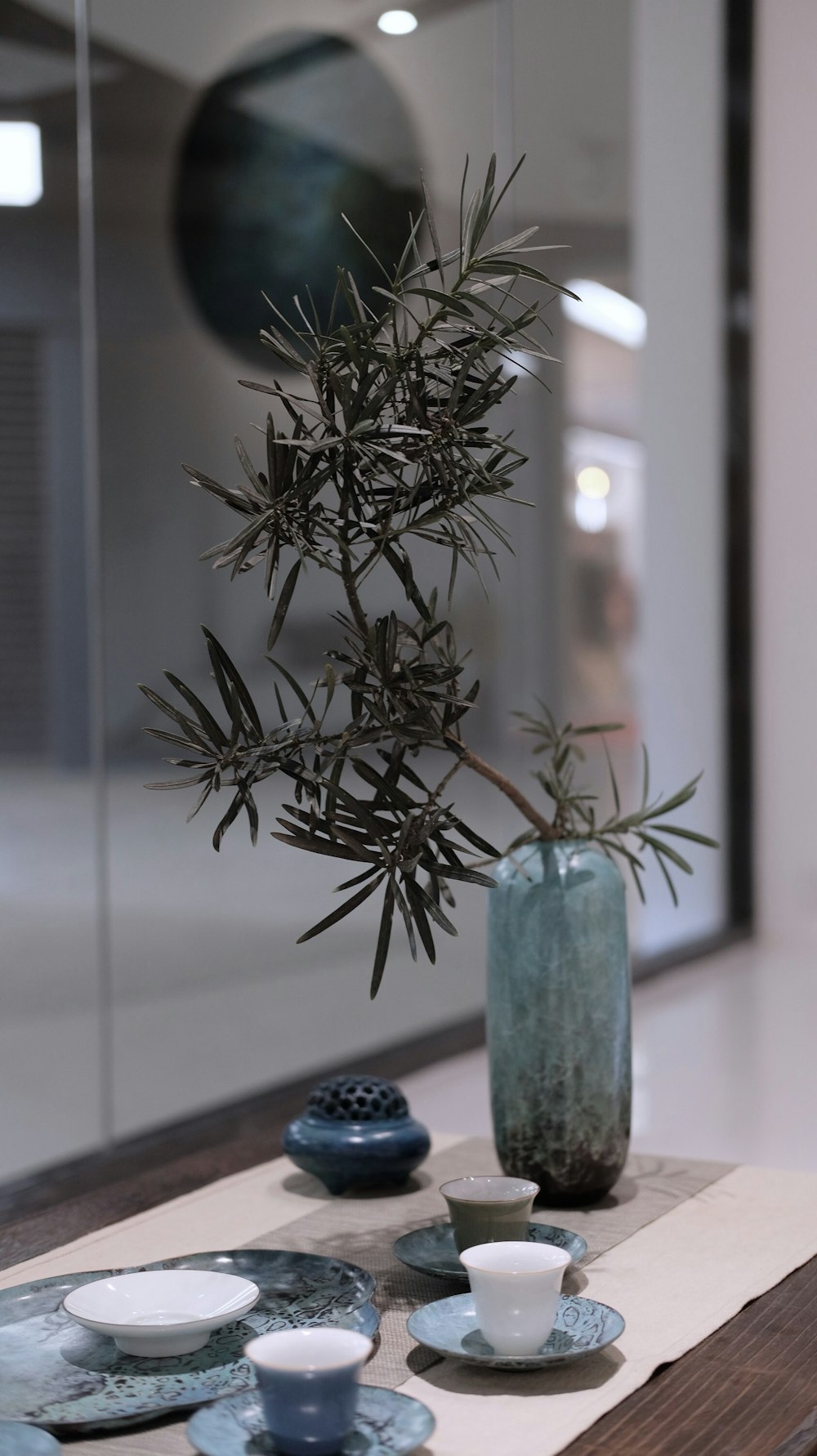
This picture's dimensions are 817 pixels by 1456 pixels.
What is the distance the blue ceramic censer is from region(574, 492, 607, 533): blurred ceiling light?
276 cm

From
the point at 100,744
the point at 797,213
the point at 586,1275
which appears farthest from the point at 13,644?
the point at 797,213

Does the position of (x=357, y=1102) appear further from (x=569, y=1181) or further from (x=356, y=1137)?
(x=569, y=1181)

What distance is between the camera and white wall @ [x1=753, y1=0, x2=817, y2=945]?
5180mm

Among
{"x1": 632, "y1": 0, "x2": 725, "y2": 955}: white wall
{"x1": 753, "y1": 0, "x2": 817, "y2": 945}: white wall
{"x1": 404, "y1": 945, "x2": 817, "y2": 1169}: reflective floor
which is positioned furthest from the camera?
{"x1": 753, "y1": 0, "x2": 817, "y2": 945}: white wall

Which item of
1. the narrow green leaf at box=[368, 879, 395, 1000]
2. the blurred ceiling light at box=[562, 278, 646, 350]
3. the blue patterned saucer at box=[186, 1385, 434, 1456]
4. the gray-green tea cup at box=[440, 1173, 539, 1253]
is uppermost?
the blurred ceiling light at box=[562, 278, 646, 350]

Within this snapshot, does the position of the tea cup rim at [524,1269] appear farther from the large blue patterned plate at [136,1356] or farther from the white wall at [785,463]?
the white wall at [785,463]

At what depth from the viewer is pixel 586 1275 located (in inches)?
54.2

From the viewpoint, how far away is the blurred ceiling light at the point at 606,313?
168 inches

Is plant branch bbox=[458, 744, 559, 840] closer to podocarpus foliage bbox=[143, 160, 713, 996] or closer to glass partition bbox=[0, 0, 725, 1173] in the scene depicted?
podocarpus foliage bbox=[143, 160, 713, 996]

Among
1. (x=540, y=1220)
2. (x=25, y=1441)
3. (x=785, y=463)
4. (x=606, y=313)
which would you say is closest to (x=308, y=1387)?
(x=25, y=1441)

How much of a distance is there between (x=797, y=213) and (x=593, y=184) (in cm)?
116

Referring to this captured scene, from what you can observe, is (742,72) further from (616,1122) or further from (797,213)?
(616,1122)

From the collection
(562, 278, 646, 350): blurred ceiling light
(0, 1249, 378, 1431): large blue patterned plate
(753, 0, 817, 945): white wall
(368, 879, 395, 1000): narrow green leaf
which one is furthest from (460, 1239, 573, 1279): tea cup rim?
(753, 0, 817, 945): white wall

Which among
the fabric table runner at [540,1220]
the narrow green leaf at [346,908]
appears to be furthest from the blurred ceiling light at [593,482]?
the narrow green leaf at [346,908]
